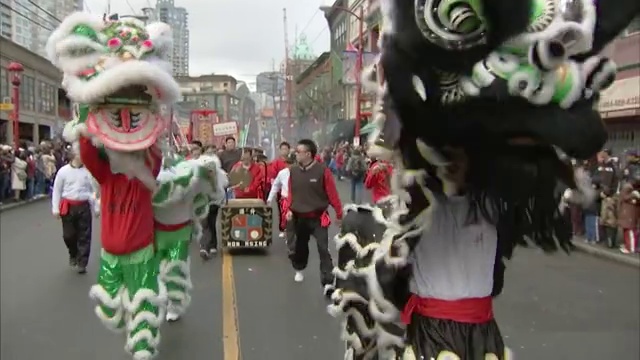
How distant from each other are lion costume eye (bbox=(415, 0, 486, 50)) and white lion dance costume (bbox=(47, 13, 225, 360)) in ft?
9.94

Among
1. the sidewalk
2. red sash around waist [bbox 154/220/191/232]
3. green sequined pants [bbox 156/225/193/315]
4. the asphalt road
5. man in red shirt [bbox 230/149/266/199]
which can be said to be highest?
man in red shirt [bbox 230/149/266/199]

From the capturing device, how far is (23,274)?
992cm

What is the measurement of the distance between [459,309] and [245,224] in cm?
909

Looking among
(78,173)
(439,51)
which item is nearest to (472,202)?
(439,51)

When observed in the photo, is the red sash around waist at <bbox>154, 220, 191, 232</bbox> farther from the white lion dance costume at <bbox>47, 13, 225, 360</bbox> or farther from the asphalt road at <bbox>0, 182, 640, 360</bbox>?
the asphalt road at <bbox>0, 182, 640, 360</bbox>

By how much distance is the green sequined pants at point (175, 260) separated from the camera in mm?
5703

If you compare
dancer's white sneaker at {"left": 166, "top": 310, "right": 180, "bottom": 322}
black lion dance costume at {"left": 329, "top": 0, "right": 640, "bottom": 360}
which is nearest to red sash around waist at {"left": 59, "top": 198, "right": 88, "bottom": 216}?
dancer's white sneaker at {"left": 166, "top": 310, "right": 180, "bottom": 322}

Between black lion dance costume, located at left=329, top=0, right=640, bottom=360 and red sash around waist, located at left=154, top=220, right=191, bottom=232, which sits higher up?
black lion dance costume, located at left=329, top=0, right=640, bottom=360

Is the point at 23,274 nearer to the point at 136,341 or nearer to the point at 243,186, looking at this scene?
the point at 243,186

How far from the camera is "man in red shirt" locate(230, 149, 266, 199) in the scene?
1223 cm

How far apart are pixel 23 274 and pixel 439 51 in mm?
8928

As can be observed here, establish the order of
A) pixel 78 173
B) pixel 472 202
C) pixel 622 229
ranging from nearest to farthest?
1. pixel 472 202
2. pixel 78 173
3. pixel 622 229

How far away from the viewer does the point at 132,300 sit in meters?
5.11

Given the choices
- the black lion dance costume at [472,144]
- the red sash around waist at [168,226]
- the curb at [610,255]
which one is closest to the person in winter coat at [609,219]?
the curb at [610,255]
